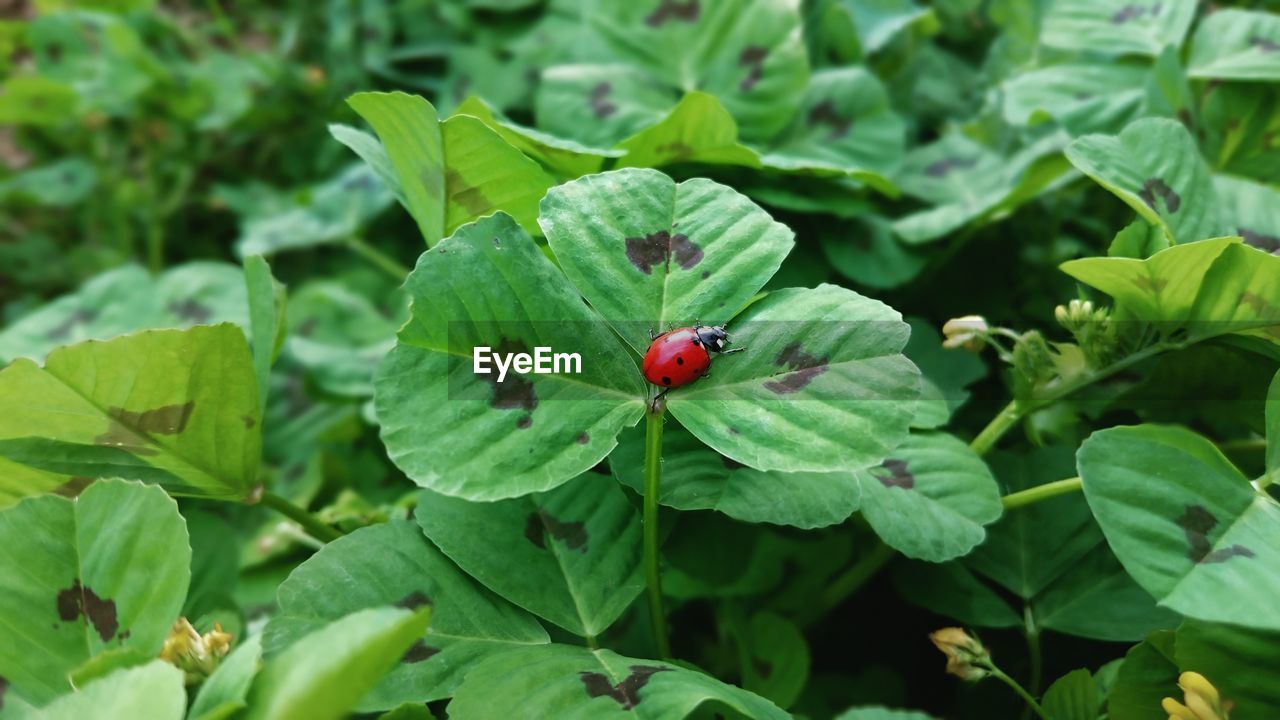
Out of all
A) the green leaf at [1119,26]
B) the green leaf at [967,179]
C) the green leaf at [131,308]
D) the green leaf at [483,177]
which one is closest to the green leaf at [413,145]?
the green leaf at [483,177]

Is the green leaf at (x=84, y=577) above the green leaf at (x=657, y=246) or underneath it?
underneath

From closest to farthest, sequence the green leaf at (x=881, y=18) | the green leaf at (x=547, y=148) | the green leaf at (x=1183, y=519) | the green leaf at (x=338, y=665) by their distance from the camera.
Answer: the green leaf at (x=338, y=665) < the green leaf at (x=1183, y=519) < the green leaf at (x=547, y=148) < the green leaf at (x=881, y=18)

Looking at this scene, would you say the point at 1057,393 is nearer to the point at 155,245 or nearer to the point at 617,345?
the point at 617,345

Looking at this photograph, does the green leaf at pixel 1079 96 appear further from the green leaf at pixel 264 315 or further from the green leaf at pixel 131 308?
the green leaf at pixel 131 308

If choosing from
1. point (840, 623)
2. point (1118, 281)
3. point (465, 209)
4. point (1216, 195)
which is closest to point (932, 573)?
point (840, 623)

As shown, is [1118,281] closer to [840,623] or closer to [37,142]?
[840,623]

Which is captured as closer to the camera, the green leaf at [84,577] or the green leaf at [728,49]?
the green leaf at [84,577]

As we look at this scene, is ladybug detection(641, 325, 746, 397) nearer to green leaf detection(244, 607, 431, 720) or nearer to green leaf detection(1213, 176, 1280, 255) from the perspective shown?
green leaf detection(244, 607, 431, 720)
